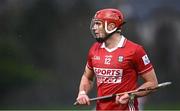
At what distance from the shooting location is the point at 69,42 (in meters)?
7.62

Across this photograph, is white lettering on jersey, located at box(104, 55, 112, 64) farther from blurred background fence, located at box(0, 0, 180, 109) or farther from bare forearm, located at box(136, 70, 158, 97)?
blurred background fence, located at box(0, 0, 180, 109)

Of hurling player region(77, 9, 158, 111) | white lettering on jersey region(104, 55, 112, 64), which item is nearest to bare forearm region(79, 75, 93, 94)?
hurling player region(77, 9, 158, 111)

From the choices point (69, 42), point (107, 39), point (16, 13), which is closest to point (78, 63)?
point (69, 42)

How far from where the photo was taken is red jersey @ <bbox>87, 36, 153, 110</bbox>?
5.30m

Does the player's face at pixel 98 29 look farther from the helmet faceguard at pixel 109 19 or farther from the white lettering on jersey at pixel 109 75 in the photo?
the white lettering on jersey at pixel 109 75

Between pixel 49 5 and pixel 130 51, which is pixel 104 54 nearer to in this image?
pixel 130 51

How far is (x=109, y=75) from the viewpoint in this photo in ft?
17.5

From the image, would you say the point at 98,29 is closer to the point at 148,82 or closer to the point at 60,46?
the point at 148,82

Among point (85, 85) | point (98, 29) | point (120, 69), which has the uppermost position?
point (98, 29)

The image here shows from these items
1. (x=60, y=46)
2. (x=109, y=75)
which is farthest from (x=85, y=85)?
(x=60, y=46)

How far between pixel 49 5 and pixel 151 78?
246 centimetres

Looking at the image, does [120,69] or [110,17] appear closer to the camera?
[120,69]

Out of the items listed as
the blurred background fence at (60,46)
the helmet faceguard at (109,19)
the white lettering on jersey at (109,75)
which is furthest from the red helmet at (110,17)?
the blurred background fence at (60,46)

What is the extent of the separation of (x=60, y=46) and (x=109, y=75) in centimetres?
234
